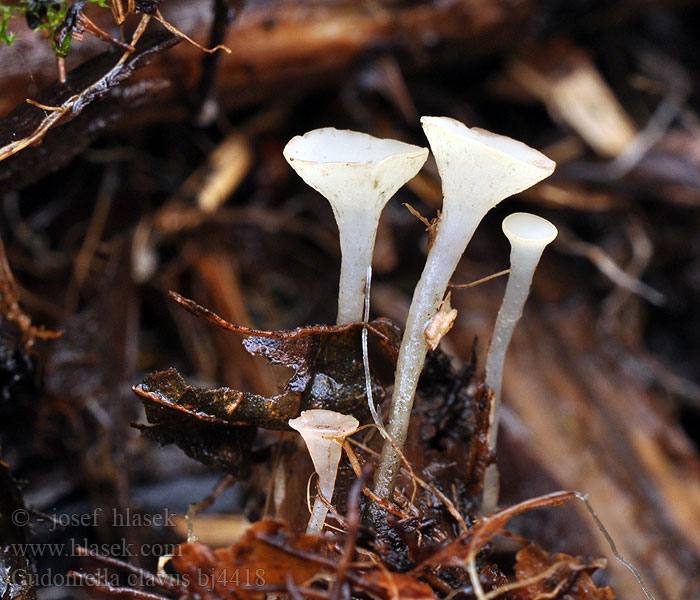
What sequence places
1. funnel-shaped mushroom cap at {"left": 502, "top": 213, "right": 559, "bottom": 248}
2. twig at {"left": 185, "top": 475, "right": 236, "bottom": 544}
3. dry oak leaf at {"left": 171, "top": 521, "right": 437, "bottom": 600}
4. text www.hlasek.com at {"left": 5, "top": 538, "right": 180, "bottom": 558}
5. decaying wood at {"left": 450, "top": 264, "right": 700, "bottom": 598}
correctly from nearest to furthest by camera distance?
dry oak leaf at {"left": 171, "top": 521, "right": 437, "bottom": 600}
funnel-shaped mushroom cap at {"left": 502, "top": 213, "right": 559, "bottom": 248}
twig at {"left": 185, "top": 475, "right": 236, "bottom": 544}
text www.hlasek.com at {"left": 5, "top": 538, "right": 180, "bottom": 558}
decaying wood at {"left": 450, "top": 264, "right": 700, "bottom": 598}

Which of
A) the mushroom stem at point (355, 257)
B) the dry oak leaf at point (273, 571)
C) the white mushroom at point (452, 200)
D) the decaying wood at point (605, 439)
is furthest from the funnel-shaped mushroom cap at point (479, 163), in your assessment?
the decaying wood at point (605, 439)

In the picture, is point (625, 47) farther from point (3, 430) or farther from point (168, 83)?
point (3, 430)

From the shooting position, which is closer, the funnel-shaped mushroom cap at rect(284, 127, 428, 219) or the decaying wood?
the funnel-shaped mushroom cap at rect(284, 127, 428, 219)

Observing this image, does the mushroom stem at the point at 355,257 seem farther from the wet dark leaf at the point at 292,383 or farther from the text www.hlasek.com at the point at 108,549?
the text www.hlasek.com at the point at 108,549

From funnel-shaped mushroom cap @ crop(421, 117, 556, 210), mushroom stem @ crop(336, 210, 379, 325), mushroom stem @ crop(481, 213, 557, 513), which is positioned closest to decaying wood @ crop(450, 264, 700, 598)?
mushroom stem @ crop(481, 213, 557, 513)

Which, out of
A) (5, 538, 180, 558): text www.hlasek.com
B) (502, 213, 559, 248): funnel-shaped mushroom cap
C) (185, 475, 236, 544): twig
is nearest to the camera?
(502, 213, 559, 248): funnel-shaped mushroom cap

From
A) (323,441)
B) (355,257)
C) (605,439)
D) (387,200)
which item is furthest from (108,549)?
(605,439)

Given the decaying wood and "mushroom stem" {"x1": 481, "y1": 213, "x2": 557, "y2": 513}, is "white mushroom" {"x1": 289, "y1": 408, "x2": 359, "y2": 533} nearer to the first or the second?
"mushroom stem" {"x1": 481, "y1": 213, "x2": 557, "y2": 513}

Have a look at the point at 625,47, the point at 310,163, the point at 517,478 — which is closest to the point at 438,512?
the point at 517,478

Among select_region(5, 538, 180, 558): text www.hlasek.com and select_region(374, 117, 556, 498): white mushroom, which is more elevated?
select_region(374, 117, 556, 498): white mushroom
